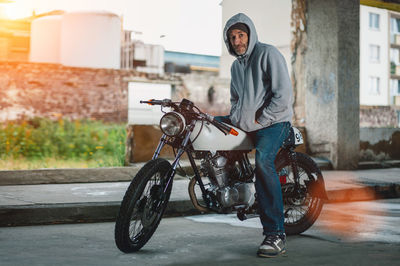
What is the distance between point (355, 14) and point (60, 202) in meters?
6.97

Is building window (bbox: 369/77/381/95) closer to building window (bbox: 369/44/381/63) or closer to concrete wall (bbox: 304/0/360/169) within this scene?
building window (bbox: 369/44/381/63)

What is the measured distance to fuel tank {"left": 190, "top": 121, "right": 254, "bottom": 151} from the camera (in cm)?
449

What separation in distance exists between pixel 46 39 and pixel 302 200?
3415 cm

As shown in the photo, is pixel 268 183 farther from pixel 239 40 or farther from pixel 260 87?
pixel 239 40

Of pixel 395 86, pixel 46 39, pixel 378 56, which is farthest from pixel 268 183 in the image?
pixel 395 86

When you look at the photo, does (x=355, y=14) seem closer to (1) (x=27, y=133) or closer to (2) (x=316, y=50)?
(2) (x=316, y=50)

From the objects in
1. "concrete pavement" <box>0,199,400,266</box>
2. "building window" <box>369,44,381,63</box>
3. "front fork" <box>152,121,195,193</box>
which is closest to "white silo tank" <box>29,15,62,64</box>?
"building window" <box>369,44,381,63</box>

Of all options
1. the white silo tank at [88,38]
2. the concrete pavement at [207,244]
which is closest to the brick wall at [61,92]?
the white silo tank at [88,38]

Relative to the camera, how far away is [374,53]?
44031 millimetres

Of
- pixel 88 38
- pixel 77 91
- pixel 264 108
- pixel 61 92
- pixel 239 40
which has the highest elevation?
pixel 88 38

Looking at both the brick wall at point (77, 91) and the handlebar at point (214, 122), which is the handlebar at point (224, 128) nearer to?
the handlebar at point (214, 122)

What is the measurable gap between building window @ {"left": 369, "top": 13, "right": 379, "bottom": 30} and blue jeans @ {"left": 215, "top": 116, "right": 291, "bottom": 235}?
41.1 m

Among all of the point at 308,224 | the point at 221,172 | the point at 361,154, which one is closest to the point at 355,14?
the point at 361,154

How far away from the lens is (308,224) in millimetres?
5344
